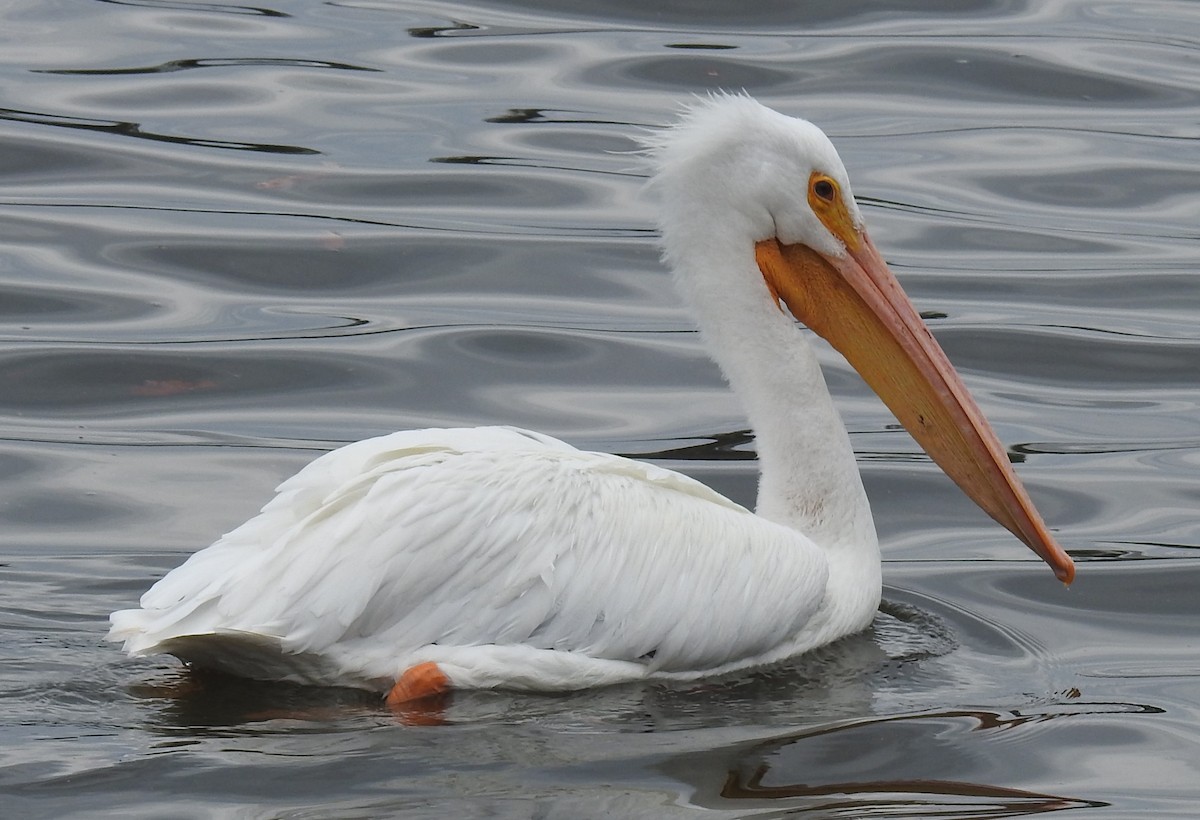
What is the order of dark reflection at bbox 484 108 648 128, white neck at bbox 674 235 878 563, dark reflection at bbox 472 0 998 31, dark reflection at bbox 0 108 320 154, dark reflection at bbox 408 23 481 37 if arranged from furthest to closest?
1. dark reflection at bbox 472 0 998 31
2. dark reflection at bbox 408 23 481 37
3. dark reflection at bbox 484 108 648 128
4. dark reflection at bbox 0 108 320 154
5. white neck at bbox 674 235 878 563

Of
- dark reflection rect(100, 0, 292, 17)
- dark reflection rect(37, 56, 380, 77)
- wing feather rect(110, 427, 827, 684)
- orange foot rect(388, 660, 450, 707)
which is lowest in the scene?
orange foot rect(388, 660, 450, 707)

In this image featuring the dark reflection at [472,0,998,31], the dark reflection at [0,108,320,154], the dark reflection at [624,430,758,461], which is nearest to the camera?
the dark reflection at [624,430,758,461]

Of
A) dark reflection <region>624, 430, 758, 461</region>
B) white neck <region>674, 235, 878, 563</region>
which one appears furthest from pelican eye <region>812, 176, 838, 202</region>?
dark reflection <region>624, 430, 758, 461</region>

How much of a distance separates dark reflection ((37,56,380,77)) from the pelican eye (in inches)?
245

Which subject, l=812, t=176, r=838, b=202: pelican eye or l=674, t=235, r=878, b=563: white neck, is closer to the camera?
l=674, t=235, r=878, b=563: white neck

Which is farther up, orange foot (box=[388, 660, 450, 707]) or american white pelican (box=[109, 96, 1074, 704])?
american white pelican (box=[109, 96, 1074, 704])

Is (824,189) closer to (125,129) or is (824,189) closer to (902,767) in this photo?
(902,767)

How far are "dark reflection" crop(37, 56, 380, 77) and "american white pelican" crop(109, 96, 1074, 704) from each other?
6096mm

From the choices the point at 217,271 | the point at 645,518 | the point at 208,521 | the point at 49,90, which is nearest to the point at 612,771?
the point at 645,518

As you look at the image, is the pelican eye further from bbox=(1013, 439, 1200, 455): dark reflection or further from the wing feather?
bbox=(1013, 439, 1200, 455): dark reflection

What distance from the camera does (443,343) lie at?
7.77m

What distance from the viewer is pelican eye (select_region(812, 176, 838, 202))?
559cm

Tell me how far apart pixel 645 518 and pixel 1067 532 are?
1.99 meters

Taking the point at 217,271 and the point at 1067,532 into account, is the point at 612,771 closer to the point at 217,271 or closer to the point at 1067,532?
the point at 1067,532
